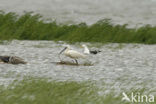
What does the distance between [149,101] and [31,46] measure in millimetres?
12359

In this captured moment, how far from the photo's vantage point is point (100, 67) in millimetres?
17828

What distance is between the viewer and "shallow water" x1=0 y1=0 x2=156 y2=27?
3675 centimetres

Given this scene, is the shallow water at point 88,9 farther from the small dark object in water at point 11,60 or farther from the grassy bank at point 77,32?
the small dark object in water at point 11,60

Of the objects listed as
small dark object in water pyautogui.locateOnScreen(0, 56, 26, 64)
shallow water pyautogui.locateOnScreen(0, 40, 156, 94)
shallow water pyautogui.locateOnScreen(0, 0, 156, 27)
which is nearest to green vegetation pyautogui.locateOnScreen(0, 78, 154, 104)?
shallow water pyautogui.locateOnScreen(0, 40, 156, 94)

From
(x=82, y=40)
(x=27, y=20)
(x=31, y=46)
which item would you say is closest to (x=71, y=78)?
(x=31, y=46)

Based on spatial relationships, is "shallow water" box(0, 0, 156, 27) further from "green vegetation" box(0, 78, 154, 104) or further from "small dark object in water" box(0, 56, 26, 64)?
"green vegetation" box(0, 78, 154, 104)

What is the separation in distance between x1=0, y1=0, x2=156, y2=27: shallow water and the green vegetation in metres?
20.6

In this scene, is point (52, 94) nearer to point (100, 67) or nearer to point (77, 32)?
point (100, 67)

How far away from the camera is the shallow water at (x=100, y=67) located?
1474cm

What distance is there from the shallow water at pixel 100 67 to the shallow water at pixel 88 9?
418 inches

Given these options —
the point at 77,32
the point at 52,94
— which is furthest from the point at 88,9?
the point at 52,94

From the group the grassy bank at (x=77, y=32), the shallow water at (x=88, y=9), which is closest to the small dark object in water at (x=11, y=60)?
the grassy bank at (x=77, y=32)

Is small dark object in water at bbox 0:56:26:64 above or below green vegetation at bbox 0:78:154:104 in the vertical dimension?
below

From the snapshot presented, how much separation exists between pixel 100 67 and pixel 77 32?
8178 millimetres
